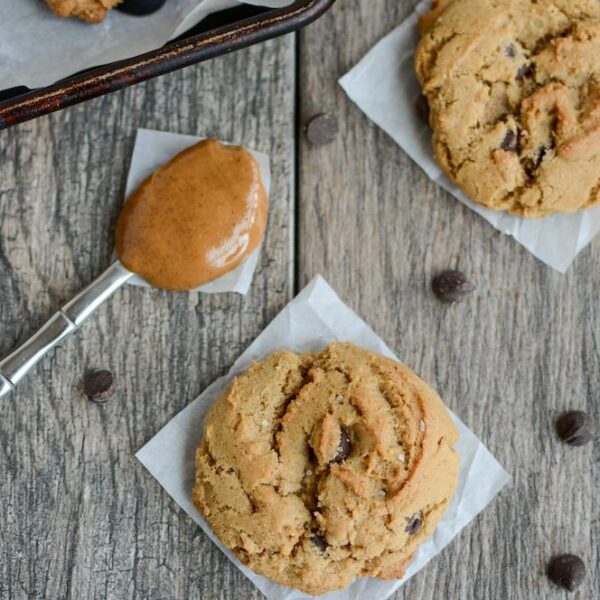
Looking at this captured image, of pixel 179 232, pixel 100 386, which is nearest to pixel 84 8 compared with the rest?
pixel 179 232

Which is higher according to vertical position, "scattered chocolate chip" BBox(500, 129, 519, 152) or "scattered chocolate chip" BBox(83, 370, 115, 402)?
"scattered chocolate chip" BBox(500, 129, 519, 152)

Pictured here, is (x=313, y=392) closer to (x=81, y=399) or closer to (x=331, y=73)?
(x=81, y=399)

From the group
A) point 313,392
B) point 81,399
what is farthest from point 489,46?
point 81,399

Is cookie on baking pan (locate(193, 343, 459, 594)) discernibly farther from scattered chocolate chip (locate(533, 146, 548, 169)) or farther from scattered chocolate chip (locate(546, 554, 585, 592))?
scattered chocolate chip (locate(533, 146, 548, 169))

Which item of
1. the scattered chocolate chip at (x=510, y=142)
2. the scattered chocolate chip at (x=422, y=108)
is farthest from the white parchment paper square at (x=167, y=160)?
the scattered chocolate chip at (x=510, y=142)

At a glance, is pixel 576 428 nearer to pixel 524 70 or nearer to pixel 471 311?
pixel 471 311

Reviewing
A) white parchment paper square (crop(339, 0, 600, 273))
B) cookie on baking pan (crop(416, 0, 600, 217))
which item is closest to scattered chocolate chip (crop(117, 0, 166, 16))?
white parchment paper square (crop(339, 0, 600, 273))

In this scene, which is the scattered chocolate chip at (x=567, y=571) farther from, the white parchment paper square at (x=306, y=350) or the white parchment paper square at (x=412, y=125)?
the white parchment paper square at (x=412, y=125)
